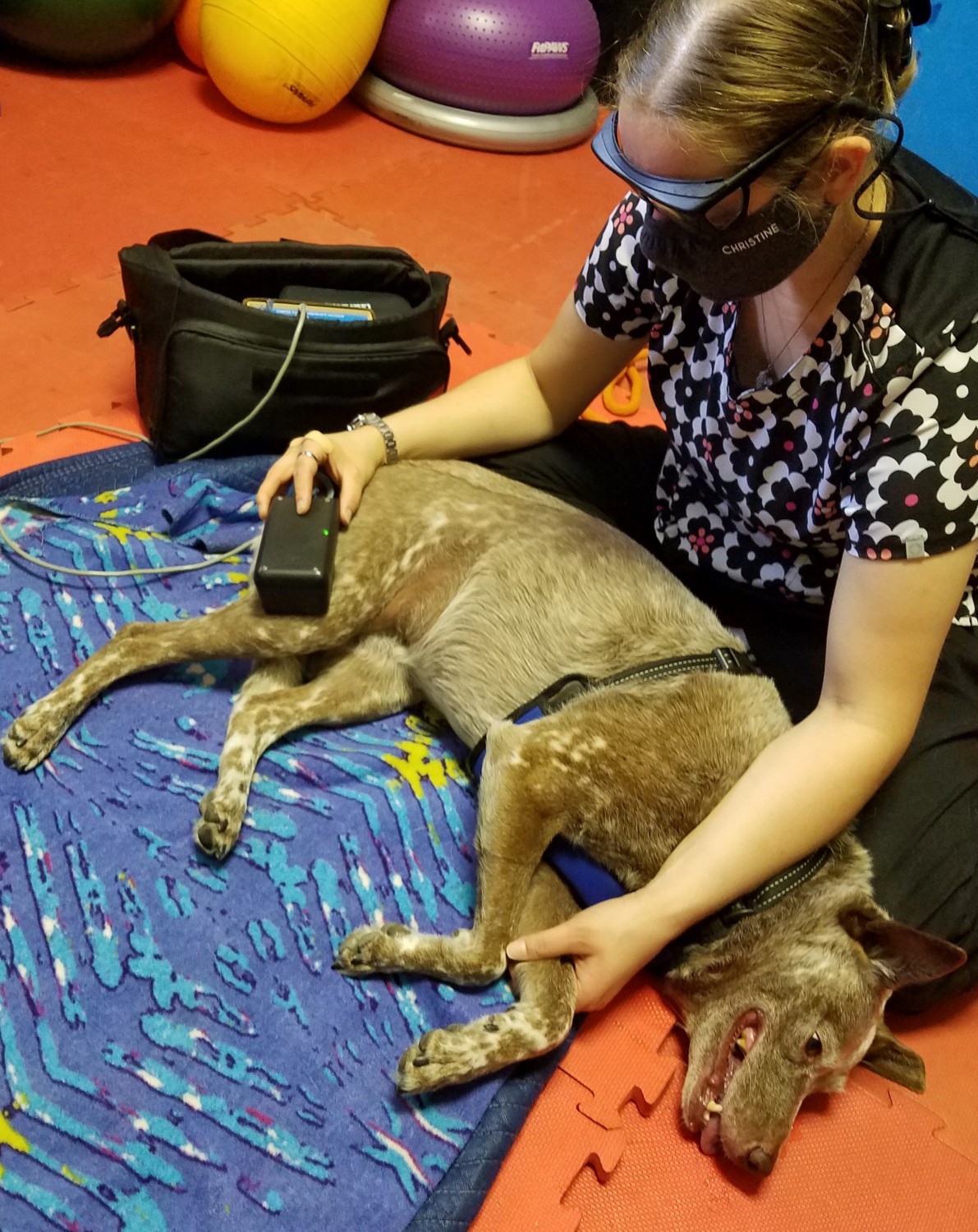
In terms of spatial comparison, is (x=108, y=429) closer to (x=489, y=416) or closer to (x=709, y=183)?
(x=489, y=416)

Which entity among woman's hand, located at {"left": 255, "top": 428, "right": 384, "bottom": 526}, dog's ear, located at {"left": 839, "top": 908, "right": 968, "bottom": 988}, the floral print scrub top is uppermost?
the floral print scrub top

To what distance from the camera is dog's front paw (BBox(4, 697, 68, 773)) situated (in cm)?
197

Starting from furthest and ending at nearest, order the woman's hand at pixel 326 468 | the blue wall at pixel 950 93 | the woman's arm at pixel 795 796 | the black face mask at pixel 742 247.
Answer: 1. the blue wall at pixel 950 93
2. the woman's hand at pixel 326 468
3. the woman's arm at pixel 795 796
4. the black face mask at pixel 742 247

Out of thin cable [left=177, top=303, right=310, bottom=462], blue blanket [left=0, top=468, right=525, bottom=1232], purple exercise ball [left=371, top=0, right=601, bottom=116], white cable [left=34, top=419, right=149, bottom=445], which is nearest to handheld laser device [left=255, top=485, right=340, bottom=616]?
blue blanket [left=0, top=468, right=525, bottom=1232]

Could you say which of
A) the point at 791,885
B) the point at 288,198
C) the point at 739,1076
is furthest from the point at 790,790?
the point at 288,198

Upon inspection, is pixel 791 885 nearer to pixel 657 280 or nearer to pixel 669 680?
pixel 669 680

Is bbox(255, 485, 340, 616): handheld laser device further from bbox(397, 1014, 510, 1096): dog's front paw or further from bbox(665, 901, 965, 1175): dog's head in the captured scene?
bbox(665, 901, 965, 1175): dog's head

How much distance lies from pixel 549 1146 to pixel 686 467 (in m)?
1.47

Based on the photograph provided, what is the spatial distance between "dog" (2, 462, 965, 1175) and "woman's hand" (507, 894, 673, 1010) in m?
0.05

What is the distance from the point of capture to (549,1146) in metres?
1.74

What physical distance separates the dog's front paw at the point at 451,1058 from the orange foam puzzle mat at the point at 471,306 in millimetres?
165

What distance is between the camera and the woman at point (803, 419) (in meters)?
1.45

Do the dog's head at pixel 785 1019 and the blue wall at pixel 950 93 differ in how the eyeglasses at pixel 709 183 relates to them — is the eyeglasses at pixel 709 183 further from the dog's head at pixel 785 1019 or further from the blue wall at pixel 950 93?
the blue wall at pixel 950 93

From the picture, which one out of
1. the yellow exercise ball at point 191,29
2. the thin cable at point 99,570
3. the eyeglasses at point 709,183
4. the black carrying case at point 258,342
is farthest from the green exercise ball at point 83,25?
the eyeglasses at point 709,183
